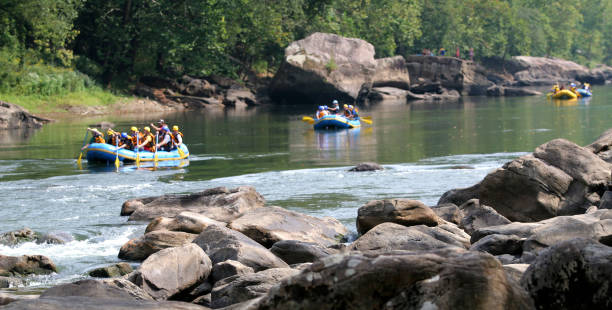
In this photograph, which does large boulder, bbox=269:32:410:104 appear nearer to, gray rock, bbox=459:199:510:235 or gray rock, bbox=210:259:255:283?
gray rock, bbox=459:199:510:235

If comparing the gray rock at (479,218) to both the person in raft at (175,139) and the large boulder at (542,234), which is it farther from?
the person in raft at (175,139)

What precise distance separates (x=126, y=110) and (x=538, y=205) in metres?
41.1

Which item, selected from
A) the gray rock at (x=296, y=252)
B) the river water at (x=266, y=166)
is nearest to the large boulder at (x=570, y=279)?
the gray rock at (x=296, y=252)

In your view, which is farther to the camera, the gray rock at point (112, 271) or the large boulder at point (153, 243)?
the large boulder at point (153, 243)

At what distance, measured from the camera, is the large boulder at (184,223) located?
13133 mm

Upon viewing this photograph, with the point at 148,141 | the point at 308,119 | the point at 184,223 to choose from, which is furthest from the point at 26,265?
the point at 308,119

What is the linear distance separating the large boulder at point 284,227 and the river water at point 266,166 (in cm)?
103

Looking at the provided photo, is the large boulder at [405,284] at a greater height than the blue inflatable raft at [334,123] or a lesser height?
greater

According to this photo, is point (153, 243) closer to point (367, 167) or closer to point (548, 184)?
point (548, 184)

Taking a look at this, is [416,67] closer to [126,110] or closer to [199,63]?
[199,63]

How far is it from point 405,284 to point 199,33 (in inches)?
2121

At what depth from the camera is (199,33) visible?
188 feet

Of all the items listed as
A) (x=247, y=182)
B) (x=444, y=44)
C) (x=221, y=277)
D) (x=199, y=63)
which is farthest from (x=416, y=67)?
(x=221, y=277)

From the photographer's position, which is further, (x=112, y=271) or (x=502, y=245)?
(x=112, y=271)
